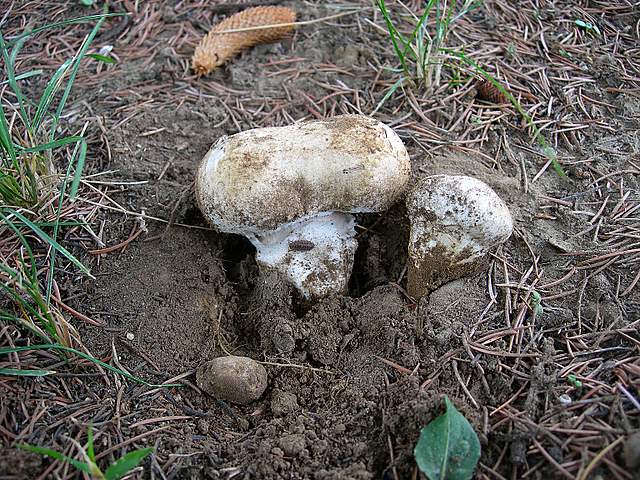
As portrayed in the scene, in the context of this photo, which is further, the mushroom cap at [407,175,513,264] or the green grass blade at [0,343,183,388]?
the mushroom cap at [407,175,513,264]

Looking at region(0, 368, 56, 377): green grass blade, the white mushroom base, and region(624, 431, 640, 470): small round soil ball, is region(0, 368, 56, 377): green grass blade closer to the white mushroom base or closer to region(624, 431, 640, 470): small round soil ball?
the white mushroom base

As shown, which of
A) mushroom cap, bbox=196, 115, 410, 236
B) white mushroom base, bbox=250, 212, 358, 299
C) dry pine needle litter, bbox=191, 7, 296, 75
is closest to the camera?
mushroom cap, bbox=196, 115, 410, 236

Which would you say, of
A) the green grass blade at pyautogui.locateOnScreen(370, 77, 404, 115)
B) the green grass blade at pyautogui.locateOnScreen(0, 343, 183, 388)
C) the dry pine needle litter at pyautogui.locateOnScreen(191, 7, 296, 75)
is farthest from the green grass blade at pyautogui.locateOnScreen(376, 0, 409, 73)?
the green grass blade at pyautogui.locateOnScreen(0, 343, 183, 388)

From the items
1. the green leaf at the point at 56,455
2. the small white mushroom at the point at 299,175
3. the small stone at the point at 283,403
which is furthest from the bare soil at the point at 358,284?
the small white mushroom at the point at 299,175

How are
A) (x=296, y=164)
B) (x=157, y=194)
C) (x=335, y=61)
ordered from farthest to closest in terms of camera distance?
(x=335, y=61) < (x=157, y=194) < (x=296, y=164)

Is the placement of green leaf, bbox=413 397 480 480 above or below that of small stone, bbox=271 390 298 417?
above

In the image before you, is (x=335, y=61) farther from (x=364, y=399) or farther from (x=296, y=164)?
(x=364, y=399)

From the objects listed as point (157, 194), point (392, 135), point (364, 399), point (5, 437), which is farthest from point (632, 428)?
point (157, 194)
